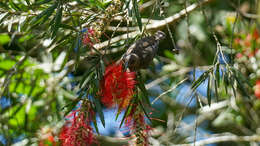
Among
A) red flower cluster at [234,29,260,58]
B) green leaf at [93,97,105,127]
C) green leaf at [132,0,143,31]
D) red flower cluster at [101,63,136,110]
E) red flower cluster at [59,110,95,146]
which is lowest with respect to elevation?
red flower cluster at [234,29,260,58]

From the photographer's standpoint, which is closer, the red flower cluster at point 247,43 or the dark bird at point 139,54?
the dark bird at point 139,54

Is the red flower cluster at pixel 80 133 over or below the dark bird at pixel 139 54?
below

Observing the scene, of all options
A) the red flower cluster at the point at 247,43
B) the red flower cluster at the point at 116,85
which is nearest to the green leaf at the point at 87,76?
the red flower cluster at the point at 116,85

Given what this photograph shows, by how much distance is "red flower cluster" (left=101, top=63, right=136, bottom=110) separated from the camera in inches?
46.4

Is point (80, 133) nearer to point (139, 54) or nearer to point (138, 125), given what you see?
point (138, 125)

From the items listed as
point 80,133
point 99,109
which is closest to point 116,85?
point 99,109

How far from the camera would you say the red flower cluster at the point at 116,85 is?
1.18m

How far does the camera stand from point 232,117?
→ 2.52 m

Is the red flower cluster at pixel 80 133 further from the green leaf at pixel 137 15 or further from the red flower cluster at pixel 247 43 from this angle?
the red flower cluster at pixel 247 43

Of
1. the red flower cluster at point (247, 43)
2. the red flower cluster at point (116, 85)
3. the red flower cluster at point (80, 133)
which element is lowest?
the red flower cluster at point (247, 43)

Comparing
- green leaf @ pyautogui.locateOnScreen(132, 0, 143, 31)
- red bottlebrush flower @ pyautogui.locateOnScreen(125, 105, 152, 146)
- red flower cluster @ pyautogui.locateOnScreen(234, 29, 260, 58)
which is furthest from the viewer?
red flower cluster @ pyautogui.locateOnScreen(234, 29, 260, 58)

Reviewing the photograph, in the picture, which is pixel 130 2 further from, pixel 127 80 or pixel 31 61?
pixel 31 61

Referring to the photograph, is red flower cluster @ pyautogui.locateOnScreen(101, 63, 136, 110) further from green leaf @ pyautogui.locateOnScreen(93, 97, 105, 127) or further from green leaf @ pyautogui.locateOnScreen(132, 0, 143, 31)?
green leaf @ pyautogui.locateOnScreen(132, 0, 143, 31)

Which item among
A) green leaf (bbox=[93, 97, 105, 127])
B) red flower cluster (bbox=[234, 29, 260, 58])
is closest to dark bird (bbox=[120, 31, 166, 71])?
green leaf (bbox=[93, 97, 105, 127])
